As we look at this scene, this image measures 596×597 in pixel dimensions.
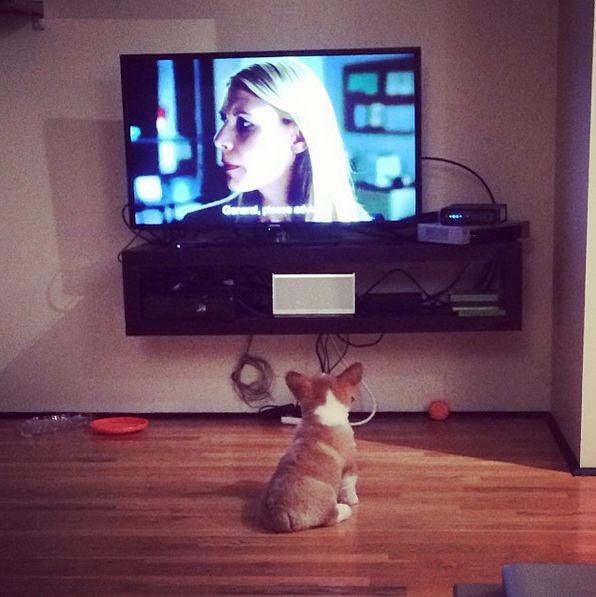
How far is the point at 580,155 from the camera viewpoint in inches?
121

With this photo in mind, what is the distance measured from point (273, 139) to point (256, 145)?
0.07m

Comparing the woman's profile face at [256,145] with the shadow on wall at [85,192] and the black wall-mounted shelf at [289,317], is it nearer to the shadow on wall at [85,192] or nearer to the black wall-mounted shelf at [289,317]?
the black wall-mounted shelf at [289,317]

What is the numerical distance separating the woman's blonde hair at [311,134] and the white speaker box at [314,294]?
238 millimetres

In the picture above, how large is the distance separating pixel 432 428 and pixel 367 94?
1.31 metres

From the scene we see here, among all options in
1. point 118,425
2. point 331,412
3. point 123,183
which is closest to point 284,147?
point 123,183

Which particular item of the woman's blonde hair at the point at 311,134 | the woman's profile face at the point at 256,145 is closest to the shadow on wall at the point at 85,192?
the woman's profile face at the point at 256,145

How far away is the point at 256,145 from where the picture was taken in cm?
348

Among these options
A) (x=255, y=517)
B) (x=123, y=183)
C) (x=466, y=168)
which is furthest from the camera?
(x=123, y=183)

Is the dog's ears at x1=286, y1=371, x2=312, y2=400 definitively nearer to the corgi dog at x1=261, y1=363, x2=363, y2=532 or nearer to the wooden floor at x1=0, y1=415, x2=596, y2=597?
the corgi dog at x1=261, y1=363, x2=363, y2=532

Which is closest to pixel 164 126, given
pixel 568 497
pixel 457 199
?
pixel 457 199

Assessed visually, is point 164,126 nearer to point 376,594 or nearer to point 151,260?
point 151,260

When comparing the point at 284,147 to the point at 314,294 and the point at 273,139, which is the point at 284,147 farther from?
the point at 314,294

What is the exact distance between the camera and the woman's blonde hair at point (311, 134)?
3.43 metres

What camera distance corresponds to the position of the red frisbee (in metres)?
3.58
